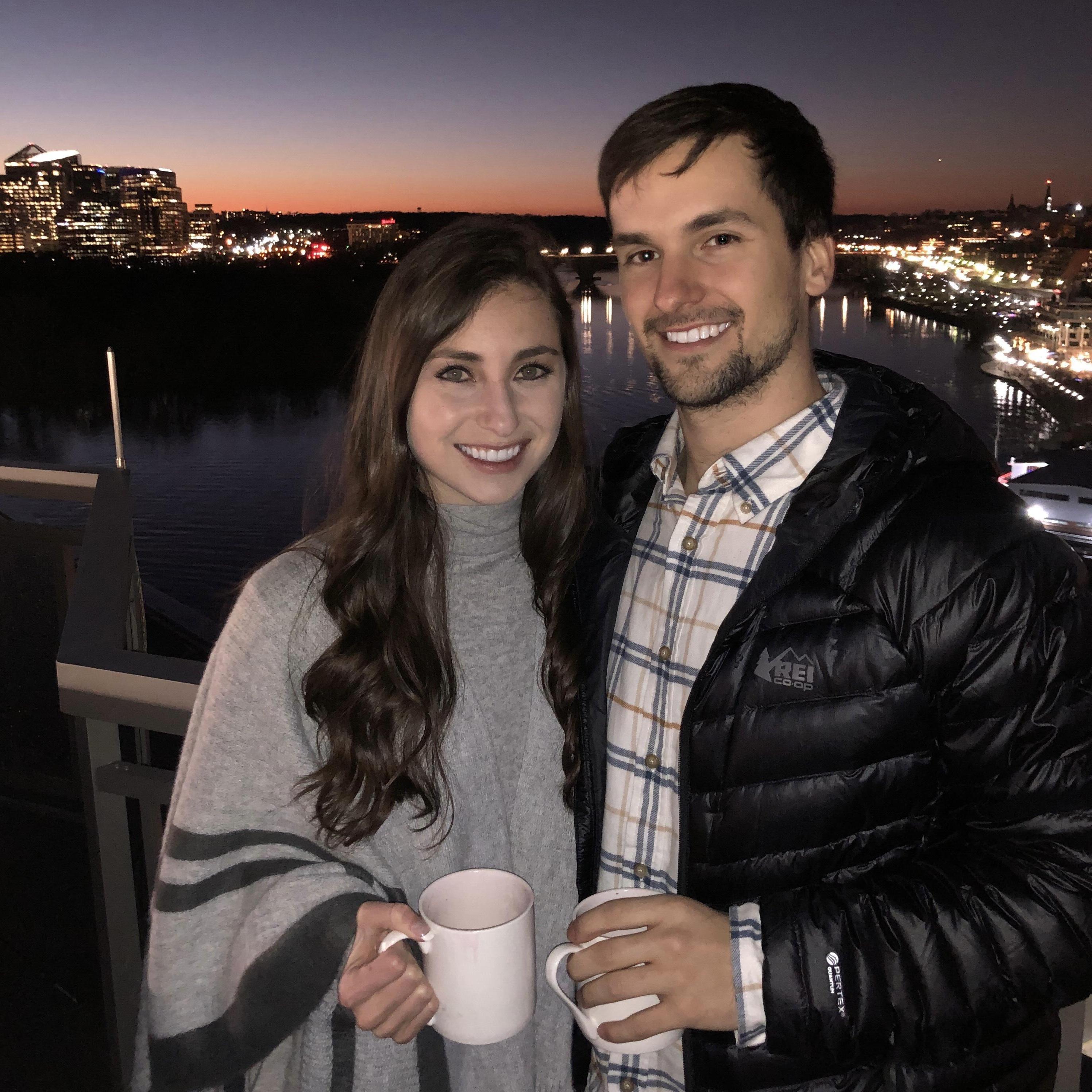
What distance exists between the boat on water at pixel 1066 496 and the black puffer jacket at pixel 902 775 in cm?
2139

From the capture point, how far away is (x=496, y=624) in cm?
144

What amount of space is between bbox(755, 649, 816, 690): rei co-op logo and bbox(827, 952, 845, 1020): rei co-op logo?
28 cm

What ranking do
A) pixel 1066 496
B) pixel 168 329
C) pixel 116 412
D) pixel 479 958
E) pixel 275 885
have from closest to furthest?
pixel 479 958 < pixel 275 885 < pixel 116 412 < pixel 1066 496 < pixel 168 329

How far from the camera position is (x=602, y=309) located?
6669 cm

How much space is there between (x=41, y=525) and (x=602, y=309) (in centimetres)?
6700

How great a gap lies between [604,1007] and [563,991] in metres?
0.05

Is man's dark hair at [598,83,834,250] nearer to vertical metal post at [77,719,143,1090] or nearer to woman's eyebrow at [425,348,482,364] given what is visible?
woman's eyebrow at [425,348,482,364]

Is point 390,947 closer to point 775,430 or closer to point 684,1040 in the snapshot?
point 684,1040

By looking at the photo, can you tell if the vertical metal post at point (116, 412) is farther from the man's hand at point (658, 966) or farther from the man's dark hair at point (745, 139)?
the man's hand at point (658, 966)

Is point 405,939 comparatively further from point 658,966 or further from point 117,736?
point 117,736

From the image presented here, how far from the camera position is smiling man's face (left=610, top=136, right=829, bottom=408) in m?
1.29

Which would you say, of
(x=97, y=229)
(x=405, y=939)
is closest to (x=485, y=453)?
(x=405, y=939)

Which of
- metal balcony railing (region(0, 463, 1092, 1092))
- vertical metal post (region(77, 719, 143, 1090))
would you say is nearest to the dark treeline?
metal balcony railing (region(0, 463, 1092, 1092))

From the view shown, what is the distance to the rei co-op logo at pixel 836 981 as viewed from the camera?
3.09 ft
